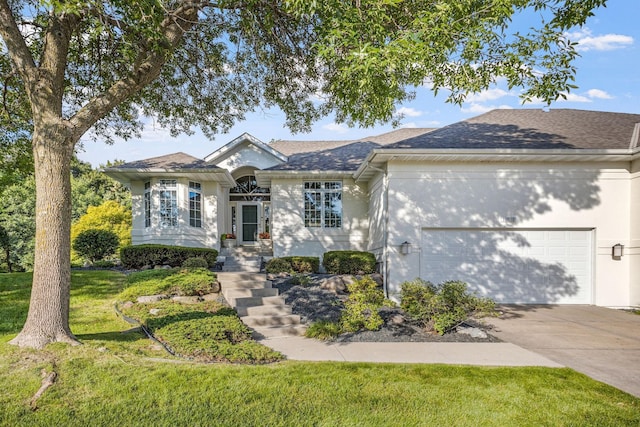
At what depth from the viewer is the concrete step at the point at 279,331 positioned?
7297 millimetres

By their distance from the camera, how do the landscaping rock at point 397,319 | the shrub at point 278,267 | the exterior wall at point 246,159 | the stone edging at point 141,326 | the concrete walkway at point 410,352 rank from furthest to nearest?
1. the exterior wall at point 246,159
2. the shrub at point 278,267
3. the landscaping rock at point 397,319
4. the stone edging at point 141,326
5. the concrete walkway at point 410,352

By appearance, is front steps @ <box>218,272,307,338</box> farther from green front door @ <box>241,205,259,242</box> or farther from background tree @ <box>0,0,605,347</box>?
green front door @ <box>241,205,259,242</box>

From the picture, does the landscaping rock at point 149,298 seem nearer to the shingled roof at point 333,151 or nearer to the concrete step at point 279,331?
the concrete step at point 279,331

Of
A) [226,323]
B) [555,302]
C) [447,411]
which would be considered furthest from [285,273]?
[447,411]

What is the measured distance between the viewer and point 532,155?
10.4 m

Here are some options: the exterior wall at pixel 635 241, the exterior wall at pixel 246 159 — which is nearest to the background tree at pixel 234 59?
the exterior wall at pixel 635 241

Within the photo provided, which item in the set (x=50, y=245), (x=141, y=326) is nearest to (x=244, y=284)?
(x=141, y=326)

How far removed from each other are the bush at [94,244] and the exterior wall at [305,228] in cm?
646

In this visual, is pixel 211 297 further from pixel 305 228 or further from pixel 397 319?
pixel 305 228

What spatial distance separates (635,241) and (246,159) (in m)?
13.2

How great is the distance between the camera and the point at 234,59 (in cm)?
951

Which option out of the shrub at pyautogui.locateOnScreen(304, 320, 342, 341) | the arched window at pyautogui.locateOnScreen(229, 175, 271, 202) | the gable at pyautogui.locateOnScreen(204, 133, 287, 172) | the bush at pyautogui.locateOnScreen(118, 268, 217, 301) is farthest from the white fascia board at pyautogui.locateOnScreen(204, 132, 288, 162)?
the shrub at pyautogui.locateOnScreen(304, 320, 342, 341)

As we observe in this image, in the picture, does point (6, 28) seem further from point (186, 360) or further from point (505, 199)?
point (505, 199)

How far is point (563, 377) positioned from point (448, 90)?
187 inches
